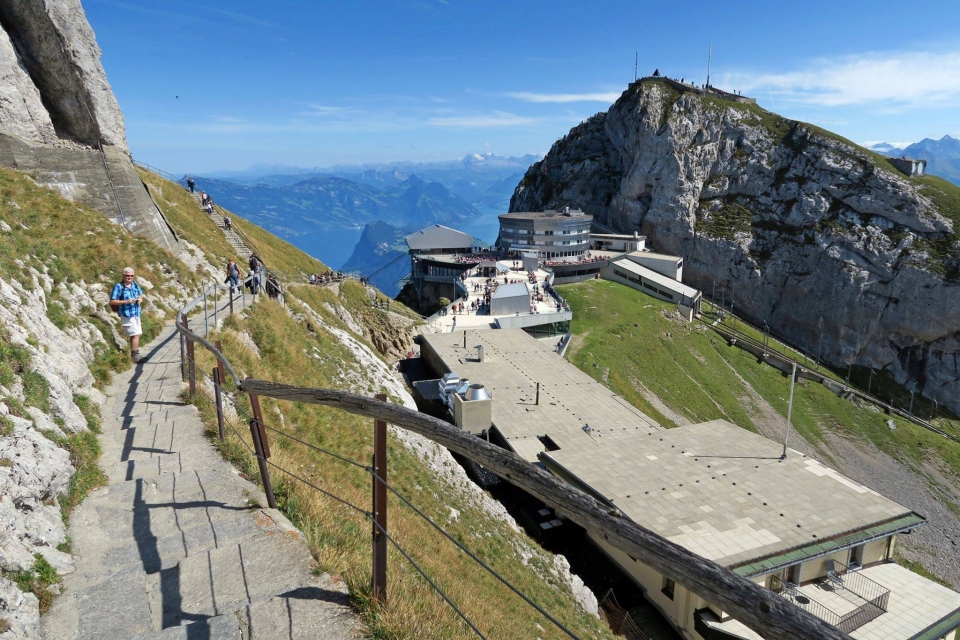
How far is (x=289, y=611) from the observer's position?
5305 millimetres

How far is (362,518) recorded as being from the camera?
9.02 metres

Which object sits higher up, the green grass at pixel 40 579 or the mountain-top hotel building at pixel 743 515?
the green grass at pixel 40 579

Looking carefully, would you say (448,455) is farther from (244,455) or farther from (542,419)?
(542,419)

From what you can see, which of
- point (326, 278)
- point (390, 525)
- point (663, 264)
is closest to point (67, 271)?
point (390, 525)

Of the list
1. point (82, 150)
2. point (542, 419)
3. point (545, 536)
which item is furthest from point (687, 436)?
point (82, 150)

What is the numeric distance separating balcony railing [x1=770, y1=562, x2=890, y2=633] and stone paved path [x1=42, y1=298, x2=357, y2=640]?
874 inches

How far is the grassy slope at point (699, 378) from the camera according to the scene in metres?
61.8

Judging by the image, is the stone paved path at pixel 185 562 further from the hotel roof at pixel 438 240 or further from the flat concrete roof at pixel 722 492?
the hotel roof at pixel 438 240

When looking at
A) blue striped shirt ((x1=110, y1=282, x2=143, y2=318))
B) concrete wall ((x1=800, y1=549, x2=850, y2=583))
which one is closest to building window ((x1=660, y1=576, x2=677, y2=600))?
concrete wall ((x1=800, y1=549, x2=850, y2=583))

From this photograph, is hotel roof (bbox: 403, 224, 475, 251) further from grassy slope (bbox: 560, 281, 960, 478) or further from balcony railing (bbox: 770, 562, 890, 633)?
balcony railing (bbox: 770, 562, 890, 633)

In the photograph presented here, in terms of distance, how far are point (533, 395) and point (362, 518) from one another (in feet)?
102

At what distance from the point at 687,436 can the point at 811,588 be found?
1072 centimetres

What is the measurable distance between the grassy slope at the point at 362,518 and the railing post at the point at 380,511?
0.22 m

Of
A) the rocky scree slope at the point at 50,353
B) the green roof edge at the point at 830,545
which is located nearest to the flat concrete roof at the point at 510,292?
the rocky scree slope at the point at 50,353
